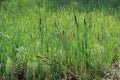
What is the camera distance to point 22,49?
2.52 metres

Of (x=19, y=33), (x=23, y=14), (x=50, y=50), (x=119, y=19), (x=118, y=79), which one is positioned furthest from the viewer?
(x=23, y=14)

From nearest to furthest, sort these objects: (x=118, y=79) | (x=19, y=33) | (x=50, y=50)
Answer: (x=118, y=79)
(x=50, y=50)
(x=19, y=33)

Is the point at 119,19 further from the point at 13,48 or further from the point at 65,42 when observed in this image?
the point at 13,48

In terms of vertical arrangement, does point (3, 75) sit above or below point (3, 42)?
below

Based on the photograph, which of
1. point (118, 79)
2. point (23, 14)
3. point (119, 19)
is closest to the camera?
point (118, 79)

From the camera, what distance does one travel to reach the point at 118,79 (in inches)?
94.2

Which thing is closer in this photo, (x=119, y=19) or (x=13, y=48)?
(x=13, y=48)

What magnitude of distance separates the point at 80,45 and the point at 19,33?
23.0 inches

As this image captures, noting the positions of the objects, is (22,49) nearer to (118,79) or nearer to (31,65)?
(31,65)

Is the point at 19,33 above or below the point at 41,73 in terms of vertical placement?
above

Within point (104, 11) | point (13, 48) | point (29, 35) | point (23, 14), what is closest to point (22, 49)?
point (13, 48)

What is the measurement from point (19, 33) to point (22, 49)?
0.35m

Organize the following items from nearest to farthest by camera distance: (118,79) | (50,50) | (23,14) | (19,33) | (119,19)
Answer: (118,79)
(50,50)
(19,33)
(119,19)
(23,14)

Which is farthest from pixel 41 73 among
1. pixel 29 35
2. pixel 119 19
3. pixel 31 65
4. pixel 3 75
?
pixel 119 19
